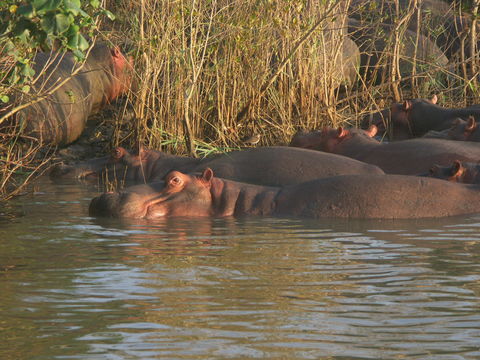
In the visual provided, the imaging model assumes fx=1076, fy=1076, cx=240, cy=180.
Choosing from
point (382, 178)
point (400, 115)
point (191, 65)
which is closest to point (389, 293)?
point (382, 178)

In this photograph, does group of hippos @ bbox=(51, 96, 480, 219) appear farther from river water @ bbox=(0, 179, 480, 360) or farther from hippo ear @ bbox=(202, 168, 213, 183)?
river water @ bbox=(0, 179, 480, 360)

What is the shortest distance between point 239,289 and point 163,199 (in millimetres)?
2464

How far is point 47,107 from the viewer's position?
9.61 metres

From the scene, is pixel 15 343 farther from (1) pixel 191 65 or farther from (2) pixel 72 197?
(1) pixel 191 65

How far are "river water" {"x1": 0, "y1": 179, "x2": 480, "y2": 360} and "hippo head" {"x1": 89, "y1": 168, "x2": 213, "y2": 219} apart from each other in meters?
0.12

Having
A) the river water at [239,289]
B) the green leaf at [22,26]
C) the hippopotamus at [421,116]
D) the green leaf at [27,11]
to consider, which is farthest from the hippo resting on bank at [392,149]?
the green leaf at [27,11]

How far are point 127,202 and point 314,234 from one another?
1.24m

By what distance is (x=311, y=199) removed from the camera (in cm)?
683

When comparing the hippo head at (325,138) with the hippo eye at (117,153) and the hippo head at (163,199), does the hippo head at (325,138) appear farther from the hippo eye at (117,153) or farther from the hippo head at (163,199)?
the hippo head at (163,199)

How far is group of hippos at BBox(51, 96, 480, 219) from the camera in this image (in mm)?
6758

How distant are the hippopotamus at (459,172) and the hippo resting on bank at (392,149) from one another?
0.82 m

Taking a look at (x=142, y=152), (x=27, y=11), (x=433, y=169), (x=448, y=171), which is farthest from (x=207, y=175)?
(x=27, y=11)

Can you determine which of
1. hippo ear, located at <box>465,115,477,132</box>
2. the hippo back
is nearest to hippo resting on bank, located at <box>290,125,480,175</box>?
the hippo back

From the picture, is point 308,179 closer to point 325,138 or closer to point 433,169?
point 433,169
